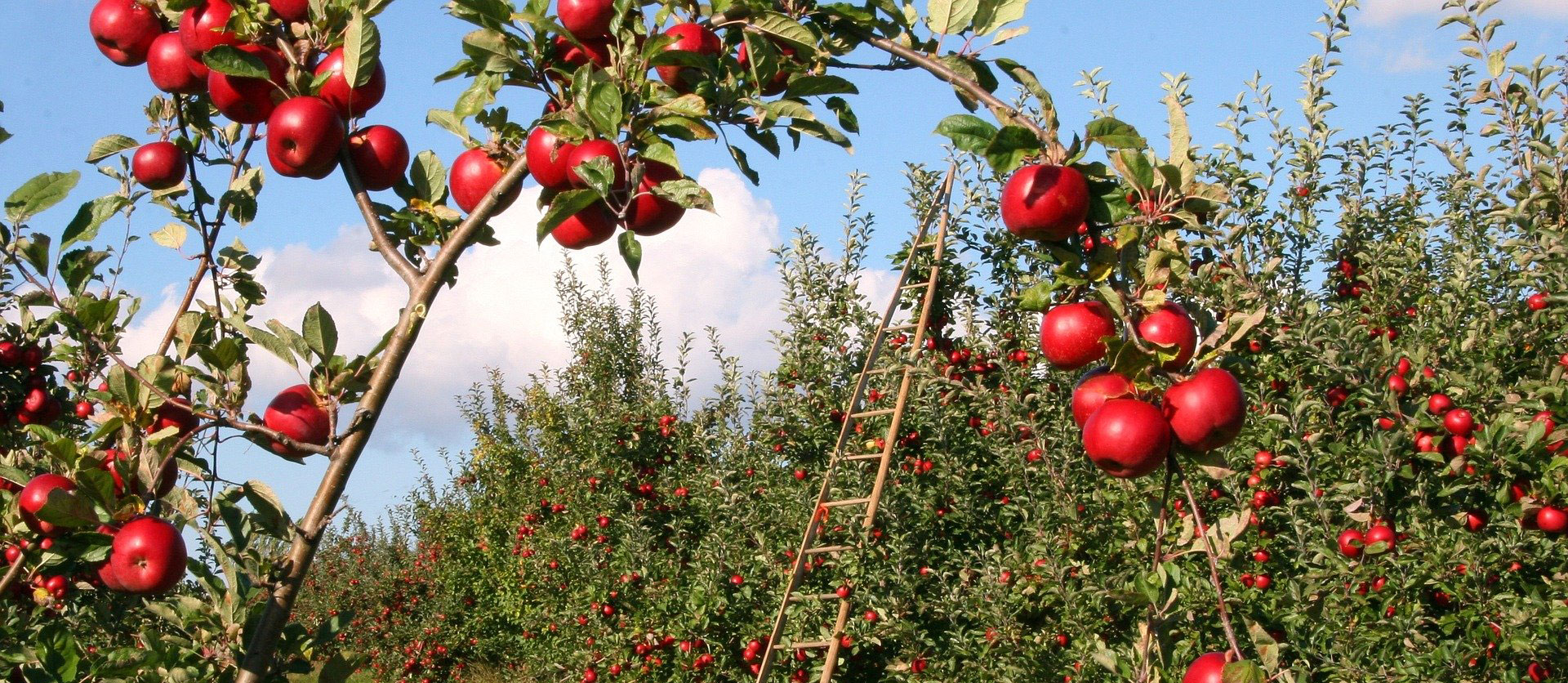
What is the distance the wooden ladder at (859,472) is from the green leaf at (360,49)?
348 cm

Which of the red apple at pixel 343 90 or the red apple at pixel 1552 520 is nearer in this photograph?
the red apple at pixel 343 90

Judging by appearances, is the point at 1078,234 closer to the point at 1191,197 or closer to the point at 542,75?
the point at 1191,197

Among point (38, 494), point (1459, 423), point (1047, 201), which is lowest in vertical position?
point (38, 494)

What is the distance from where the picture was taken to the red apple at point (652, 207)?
1.15 meters

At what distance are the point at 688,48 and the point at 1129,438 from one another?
64 centimetres

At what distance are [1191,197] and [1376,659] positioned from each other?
250 cm

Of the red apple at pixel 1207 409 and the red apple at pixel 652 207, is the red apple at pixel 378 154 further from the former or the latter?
the red apple at pixel 1207 409

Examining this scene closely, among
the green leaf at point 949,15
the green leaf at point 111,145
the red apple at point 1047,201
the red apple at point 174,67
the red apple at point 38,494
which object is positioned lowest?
the red apple at point 38,494

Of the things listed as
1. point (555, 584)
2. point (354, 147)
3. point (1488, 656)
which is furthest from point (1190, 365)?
point (555, 584)

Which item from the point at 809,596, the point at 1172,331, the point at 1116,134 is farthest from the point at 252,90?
the point at 809,596

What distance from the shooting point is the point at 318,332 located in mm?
1162

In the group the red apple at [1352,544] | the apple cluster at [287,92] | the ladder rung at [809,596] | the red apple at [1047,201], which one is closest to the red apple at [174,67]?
the apple cluster at [287,92]

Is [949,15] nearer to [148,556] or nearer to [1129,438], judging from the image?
[1129,438]

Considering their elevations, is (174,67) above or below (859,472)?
below
